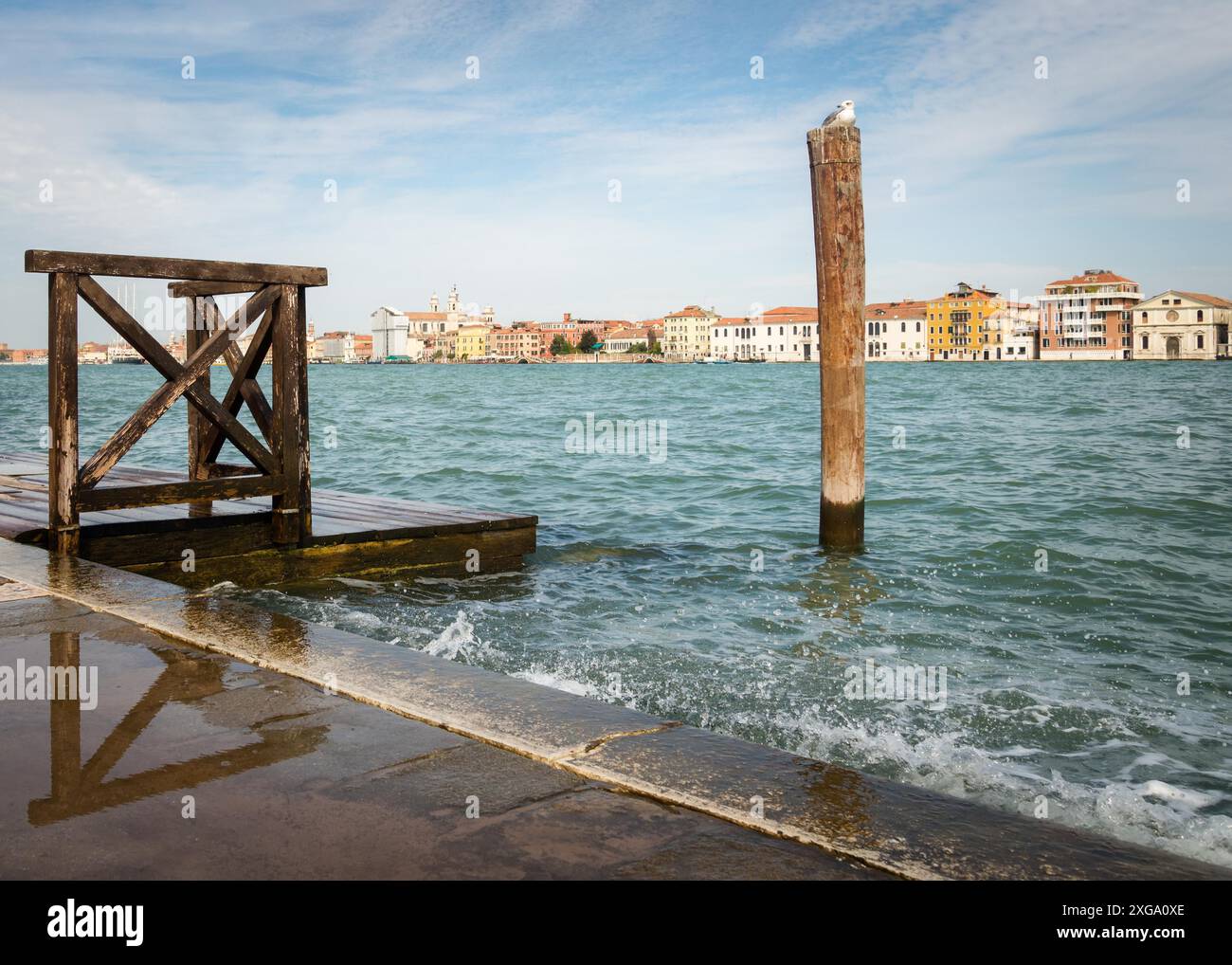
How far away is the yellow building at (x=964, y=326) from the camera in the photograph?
15438 centimetres

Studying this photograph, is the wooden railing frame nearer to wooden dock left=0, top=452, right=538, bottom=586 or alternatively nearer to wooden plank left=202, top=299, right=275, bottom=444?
wooden plank left=202, top=299, right=275, bottom=444

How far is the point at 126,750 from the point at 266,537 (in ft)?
15.9

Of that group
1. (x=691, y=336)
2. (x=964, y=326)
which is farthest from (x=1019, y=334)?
(x=691, y=336)

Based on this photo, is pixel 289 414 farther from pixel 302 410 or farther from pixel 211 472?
pixel 211 472

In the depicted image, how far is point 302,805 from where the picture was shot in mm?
2602

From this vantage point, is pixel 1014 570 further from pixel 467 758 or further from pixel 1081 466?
pixel 1081 466

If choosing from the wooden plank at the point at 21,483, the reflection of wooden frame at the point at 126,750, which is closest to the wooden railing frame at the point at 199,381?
the wooden plank at the point at 21,483

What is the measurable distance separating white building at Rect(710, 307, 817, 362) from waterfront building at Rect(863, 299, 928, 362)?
33.2ft

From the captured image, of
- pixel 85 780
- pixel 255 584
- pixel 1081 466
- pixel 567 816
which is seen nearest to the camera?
pixel 567 816

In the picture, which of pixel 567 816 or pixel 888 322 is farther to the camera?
pixel 888 322

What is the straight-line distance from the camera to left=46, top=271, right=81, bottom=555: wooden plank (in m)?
6.17
